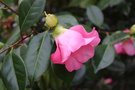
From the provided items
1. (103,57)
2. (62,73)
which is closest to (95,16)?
(103,57)

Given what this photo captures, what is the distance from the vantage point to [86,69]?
1.22 meters

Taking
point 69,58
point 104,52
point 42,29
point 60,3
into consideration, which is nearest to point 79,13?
point 60,3

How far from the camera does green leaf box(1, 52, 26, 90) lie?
2.49ft

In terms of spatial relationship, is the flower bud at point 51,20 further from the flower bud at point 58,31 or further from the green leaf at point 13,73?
the green leaf at point 13,73

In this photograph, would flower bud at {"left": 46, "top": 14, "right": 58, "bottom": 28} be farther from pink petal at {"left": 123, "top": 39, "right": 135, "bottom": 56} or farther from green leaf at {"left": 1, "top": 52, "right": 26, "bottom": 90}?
pink petal at {"left": 123, "top": 39, "right": 135, "bottom": 56}

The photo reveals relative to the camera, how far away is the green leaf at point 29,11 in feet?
Result: 2.68

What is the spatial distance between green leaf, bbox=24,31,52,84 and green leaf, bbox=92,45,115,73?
0.82 feet

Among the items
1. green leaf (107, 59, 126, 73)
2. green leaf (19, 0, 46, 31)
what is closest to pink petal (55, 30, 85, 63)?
green leaf (19, 0, 46, 31)

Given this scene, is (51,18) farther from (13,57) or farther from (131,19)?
(131,19)

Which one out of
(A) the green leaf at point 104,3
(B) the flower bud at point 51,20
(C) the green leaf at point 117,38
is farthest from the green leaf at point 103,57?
(A) the green leaf at point 104,3

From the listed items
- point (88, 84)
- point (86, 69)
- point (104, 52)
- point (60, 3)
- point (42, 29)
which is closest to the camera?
point (42, 29)

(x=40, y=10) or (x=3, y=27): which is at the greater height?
(x=40, y=10)

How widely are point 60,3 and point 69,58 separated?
1.19m

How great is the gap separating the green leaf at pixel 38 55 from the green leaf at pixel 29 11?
2.3 inches
